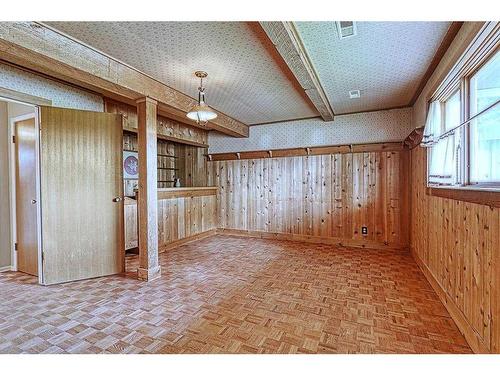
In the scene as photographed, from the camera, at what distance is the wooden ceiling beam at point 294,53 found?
179cm

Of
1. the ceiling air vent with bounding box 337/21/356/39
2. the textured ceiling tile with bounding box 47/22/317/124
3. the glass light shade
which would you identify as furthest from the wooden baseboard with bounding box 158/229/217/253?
the ceiling air vent with bounding box 337/21/356/39

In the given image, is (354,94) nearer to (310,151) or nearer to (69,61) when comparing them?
(310,151)

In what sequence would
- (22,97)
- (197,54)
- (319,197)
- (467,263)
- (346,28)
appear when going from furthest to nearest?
(319,197) → (22,97) → (197,54) → (346,28) → (467,263)

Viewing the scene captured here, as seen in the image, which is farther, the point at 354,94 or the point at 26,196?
the point at 354,94

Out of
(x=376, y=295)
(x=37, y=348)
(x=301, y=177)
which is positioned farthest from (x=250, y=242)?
(x=37, y=348)

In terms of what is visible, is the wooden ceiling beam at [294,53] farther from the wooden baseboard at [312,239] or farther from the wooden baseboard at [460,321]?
the wooden baseboard at [312,239]

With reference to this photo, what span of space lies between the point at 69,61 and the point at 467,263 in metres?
3.36

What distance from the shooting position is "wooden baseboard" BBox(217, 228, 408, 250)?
4141 mm

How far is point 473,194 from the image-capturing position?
5.32 ft

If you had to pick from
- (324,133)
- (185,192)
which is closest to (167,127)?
(185,192)

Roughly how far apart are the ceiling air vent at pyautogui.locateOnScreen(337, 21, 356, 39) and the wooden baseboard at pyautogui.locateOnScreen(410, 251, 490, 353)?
2.23 metres

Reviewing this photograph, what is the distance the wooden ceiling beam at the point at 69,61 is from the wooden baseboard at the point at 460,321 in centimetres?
339

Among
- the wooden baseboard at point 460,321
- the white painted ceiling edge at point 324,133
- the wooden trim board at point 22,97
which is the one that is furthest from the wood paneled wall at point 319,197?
the wooden trim board at point 22,97

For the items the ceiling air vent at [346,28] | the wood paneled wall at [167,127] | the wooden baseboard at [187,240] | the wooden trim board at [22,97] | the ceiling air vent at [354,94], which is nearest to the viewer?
the ceiling air vent at [346,28]
